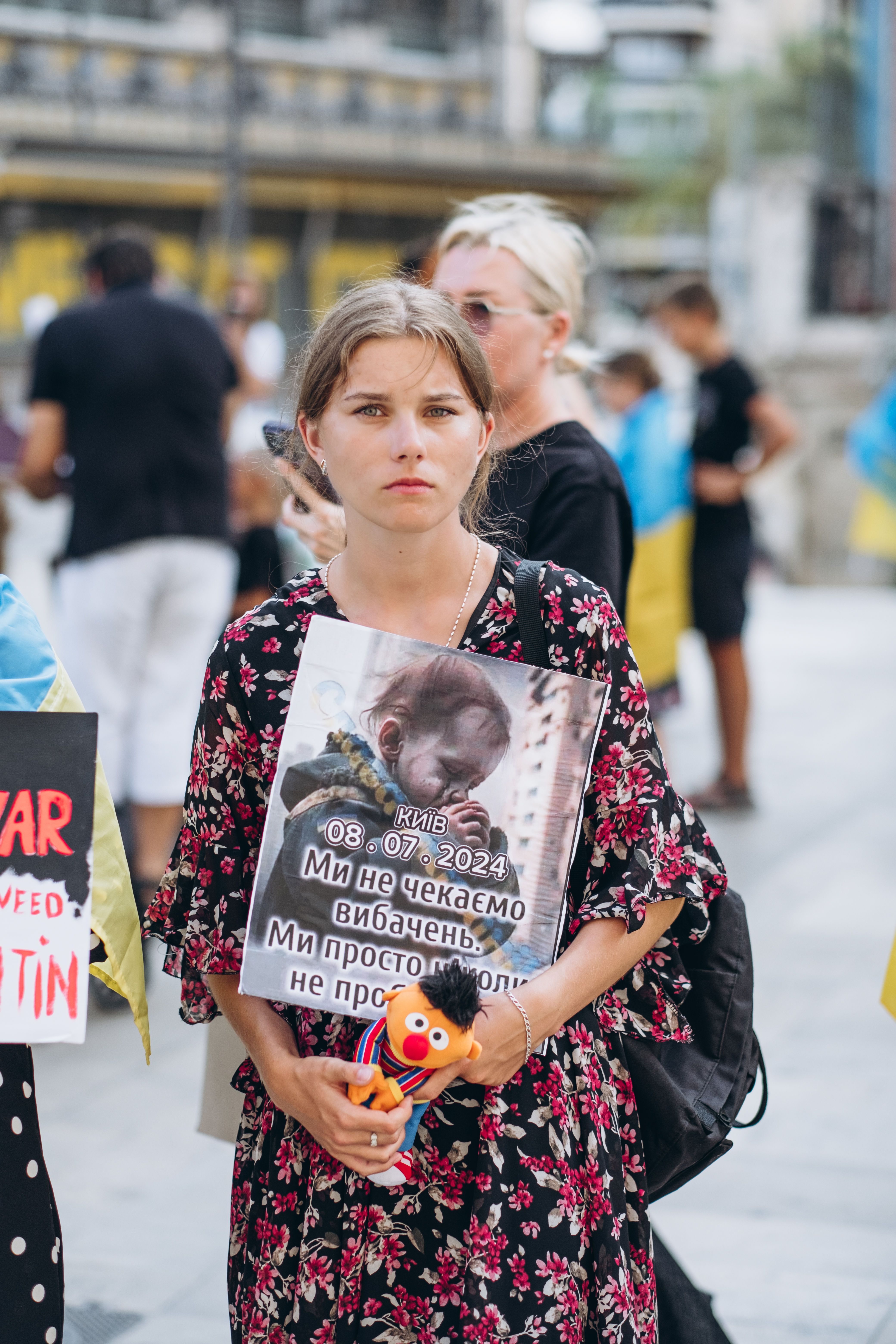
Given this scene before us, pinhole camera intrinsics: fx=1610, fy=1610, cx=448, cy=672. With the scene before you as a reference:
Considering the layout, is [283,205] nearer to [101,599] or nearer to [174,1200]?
[101,599]

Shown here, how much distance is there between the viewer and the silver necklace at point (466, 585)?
1855 millimetres

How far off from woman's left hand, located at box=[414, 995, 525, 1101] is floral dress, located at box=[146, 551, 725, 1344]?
0.07 m

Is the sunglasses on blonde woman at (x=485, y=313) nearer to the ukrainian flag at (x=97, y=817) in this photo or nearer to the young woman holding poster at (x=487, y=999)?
the young woman holding poster at (x=487, y=999)

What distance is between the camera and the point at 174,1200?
3.44m

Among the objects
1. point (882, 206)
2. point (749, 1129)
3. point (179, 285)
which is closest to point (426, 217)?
point (179, 285)

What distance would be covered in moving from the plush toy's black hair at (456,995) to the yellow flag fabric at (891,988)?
90cm

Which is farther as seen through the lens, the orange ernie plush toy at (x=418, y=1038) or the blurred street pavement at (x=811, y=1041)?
the blurred street pavement at (x=811, y=1041)

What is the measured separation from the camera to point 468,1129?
1.80 m

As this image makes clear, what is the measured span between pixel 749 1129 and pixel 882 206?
15.2m

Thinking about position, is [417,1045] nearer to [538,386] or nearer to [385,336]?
[385,336]

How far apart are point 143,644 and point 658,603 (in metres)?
1.89

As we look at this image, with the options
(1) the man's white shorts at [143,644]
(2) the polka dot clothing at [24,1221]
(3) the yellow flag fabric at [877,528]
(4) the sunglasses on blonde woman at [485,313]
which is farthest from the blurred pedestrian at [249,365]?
(2) the polka dot clothing at [24,1221]

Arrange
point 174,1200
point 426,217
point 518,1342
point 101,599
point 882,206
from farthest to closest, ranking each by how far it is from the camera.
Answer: point 426,217
point 882,206
point 101,599
point 174,1200
point 518,1342

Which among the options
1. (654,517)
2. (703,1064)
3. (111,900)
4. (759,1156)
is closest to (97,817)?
(111,900)
